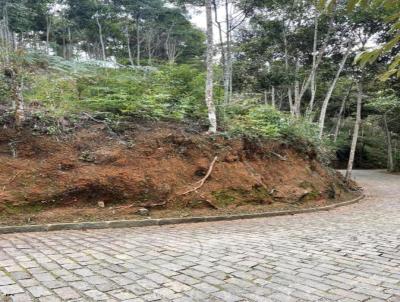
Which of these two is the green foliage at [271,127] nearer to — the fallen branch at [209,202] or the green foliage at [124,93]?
the green foliage at [124,93]

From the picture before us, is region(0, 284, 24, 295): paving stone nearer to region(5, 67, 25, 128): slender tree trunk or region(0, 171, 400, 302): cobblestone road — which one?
region(0, 171, 400, 302): cobblestone road

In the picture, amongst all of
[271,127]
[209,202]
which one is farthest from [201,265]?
[271,127]

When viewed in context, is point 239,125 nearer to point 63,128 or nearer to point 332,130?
point 63,128

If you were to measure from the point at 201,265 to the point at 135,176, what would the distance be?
376cm

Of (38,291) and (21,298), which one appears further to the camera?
(38,291)

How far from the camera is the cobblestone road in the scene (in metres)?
3.45

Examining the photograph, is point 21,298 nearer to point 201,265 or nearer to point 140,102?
point 201,265

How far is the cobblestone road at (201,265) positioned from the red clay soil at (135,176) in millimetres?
984

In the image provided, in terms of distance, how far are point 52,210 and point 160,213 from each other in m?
2.06

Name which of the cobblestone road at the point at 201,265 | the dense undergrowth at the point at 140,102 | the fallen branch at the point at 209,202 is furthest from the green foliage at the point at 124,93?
the cobblestone road at the point at 201,265

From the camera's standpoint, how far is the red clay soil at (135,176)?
6.79 m

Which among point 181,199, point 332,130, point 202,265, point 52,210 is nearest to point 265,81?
point 181,199

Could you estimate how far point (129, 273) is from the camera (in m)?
3.95

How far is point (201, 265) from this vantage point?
4375mm
